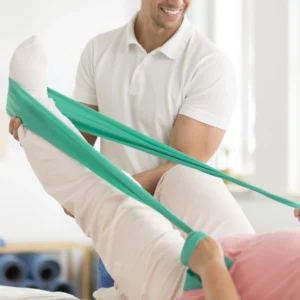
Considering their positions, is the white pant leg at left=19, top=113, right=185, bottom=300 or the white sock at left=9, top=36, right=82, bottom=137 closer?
the white pant leg at left=19, top=113, right=185, bottom=300

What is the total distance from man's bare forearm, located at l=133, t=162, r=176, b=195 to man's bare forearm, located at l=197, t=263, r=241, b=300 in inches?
30.2

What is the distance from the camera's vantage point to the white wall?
4391mm

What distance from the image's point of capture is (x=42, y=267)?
4230mm

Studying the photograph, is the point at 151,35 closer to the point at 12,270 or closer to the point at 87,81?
the point at 87,81

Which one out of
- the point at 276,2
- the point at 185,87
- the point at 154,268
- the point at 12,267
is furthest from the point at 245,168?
the point at 154,268

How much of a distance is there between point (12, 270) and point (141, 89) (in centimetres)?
220

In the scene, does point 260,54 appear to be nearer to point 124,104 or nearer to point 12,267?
point 124,104

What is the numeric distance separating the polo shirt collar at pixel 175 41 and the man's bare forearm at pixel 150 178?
0.38 m

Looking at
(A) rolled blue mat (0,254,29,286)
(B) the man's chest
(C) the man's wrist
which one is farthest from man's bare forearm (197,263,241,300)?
(A) rolled blue mat (0,254,29,286)

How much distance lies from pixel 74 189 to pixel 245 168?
2.65 m

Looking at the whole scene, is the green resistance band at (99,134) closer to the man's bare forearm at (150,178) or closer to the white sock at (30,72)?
the white sock at (30,72)

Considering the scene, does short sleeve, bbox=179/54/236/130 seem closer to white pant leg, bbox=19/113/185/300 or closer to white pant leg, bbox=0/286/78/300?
white pant leg, bbox=19/113/185/300

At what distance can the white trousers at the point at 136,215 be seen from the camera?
5.17 feet

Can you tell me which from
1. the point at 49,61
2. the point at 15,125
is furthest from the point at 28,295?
the point at 49,61
